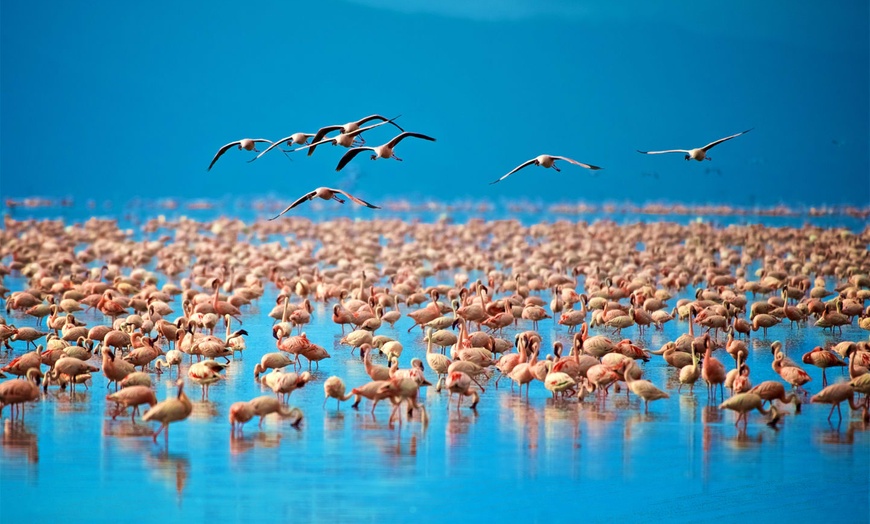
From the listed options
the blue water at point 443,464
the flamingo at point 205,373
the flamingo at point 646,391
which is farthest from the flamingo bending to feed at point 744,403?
the flamingo at point 205,373

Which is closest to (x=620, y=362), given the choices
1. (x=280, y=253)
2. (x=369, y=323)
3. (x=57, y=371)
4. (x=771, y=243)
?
(x=369, y=323)

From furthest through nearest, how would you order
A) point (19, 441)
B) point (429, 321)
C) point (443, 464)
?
point (429, 321) < point (19, 441) < point (443, 464)

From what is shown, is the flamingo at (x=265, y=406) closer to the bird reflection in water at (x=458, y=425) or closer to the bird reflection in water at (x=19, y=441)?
the bird reflection in water at (x=458, y=425)

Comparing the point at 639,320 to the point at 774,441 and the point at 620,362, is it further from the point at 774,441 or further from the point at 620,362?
the point at 774,441

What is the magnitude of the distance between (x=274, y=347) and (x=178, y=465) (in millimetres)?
4545

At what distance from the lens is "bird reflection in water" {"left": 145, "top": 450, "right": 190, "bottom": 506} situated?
7441 mm

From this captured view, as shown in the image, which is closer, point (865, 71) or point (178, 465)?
point (178, 465)

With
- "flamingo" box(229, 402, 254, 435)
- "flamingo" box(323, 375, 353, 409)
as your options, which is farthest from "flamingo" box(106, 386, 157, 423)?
"flamingo" box(323, 375, 353, 409)

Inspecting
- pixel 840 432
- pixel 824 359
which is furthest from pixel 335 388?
pixel 824 359

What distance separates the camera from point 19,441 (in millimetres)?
8258

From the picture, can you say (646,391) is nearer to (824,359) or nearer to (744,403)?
(744,403)

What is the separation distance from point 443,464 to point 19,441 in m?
2.96

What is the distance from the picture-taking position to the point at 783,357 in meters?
10.0

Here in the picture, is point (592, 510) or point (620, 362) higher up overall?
point (620, 362)
